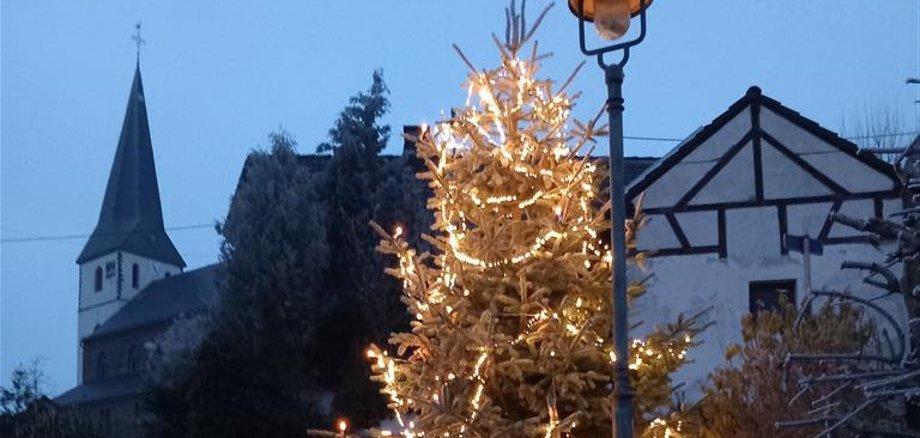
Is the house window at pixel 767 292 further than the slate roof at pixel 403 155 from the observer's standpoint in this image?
No

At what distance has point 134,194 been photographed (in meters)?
79.1

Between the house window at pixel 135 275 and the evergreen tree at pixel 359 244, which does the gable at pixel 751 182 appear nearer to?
the evergreen tree at pixel 359 244

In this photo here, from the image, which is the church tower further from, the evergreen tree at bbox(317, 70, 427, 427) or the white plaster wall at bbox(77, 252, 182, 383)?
the evergreen tree at bbox(317, 70, 427, 427)

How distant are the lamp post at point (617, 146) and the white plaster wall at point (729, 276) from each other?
36.3 ft

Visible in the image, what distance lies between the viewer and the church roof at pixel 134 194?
261 ft

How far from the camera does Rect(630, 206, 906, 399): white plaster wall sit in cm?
1836

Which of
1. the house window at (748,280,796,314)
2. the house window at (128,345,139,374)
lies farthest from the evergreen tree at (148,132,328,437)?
the house window at (128,345,139,374)

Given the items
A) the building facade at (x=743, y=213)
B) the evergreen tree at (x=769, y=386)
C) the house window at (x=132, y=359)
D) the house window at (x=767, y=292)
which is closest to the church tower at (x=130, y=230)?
the house window at (x=132, y=359)

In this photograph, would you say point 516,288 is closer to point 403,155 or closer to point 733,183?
point 733,183

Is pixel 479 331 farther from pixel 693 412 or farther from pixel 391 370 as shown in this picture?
pixel 693 412

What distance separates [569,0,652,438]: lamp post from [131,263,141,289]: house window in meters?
75.6

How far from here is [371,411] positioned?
20797mm

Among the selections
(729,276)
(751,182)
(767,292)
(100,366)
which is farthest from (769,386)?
(100,366)

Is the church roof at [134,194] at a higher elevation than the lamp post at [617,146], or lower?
higher
